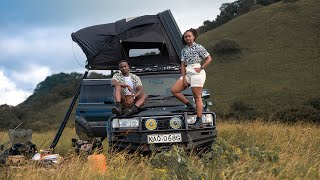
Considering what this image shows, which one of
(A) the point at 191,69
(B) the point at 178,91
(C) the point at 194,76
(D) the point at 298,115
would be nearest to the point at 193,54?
(A) the point at 191,69

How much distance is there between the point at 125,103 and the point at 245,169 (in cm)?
400

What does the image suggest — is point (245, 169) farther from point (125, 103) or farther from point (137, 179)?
point (125, 103)

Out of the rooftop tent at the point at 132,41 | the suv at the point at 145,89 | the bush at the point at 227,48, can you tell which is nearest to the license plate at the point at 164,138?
the suv at the point at 145,89

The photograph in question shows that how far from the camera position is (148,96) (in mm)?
9344

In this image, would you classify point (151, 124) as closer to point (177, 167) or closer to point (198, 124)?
point (198, 124)

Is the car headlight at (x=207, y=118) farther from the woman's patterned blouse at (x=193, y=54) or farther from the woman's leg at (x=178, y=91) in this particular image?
the woman's patterned blouse at (x=193, y=54)

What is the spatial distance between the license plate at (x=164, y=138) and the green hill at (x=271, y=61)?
1093 inches

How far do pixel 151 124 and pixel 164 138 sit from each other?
32 cm

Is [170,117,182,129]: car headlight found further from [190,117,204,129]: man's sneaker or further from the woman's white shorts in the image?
the woman's white shorts

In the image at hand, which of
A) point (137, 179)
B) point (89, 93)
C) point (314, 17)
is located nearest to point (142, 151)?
point (137, 179)

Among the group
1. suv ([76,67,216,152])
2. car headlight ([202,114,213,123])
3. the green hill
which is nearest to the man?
suv ([76,67,216,152])

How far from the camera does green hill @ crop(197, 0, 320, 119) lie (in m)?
43.3

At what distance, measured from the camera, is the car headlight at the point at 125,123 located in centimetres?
796

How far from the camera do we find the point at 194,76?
27.6 feet
